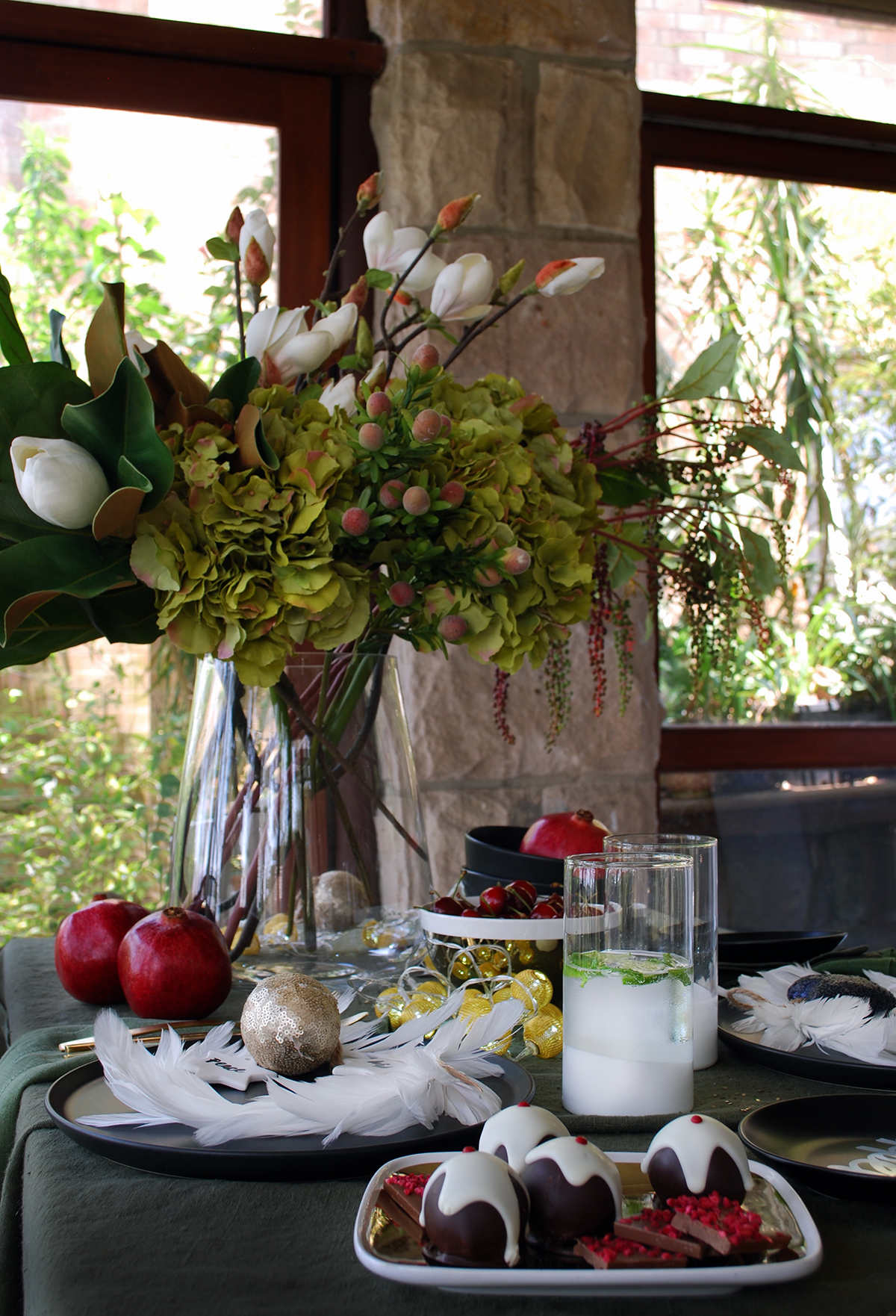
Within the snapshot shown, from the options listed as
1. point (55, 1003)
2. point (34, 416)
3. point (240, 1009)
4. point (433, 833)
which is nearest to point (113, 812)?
point (433, 833)

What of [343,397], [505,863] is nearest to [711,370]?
[343,397]

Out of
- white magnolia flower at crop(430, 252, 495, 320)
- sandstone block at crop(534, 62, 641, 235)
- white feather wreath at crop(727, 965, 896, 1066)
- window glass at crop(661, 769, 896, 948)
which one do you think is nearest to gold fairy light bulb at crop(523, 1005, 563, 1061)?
white feather wreath at crop(727, 965, 896, 1066)

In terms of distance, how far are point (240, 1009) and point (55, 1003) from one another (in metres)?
0.18

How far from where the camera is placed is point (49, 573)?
768 millimetres

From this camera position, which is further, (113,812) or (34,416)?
(113,812)

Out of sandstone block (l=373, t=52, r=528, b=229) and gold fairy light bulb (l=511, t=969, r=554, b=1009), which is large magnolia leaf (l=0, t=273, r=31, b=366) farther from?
sandstone block (l=373, t=52, r=528, b=229)

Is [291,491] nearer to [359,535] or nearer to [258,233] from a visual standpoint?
[359,535]

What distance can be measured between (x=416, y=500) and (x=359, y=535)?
57 millimetres

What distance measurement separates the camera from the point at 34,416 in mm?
781

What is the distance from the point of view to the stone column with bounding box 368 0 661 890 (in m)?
1.71

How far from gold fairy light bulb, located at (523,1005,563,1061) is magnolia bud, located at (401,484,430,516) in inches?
14.1

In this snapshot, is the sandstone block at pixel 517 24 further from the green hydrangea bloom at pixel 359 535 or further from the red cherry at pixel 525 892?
the red cherry at pixel 525 892

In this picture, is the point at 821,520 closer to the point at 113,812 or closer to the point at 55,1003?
the point at 113,812

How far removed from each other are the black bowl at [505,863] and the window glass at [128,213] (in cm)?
104
